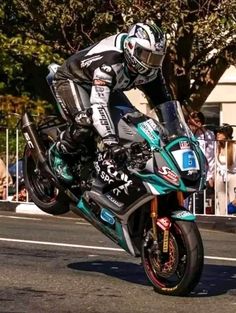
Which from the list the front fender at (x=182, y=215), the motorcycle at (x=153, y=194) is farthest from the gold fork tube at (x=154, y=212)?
the front fender at (x=182, y=215)

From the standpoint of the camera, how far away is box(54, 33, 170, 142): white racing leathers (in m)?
7.11

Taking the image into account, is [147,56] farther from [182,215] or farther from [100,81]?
[182,215]

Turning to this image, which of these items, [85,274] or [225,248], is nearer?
[85,274]

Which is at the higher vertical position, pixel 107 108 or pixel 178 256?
pixel 107 108

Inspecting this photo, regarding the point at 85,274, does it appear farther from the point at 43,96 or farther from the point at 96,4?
the point at 43,96

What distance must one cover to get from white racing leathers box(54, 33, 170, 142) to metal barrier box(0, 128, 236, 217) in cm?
586

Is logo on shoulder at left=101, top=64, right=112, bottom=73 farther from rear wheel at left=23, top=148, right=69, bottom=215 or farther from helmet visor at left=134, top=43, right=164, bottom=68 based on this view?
rear wheel at left=23, top=148, right=69, bottom=215

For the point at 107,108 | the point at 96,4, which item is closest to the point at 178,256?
the point at 107,108

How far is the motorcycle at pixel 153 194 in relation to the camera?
6.73m

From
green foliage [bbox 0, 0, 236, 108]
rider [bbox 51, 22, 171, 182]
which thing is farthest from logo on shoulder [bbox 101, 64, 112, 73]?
green foliage [bbox 0, 0, 236, 108]

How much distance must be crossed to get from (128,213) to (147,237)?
0.24 m

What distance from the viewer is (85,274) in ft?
25.9

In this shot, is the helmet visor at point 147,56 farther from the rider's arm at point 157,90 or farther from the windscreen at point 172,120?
the rider's arm at point 157,90

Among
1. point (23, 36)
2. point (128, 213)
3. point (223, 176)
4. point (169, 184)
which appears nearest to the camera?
point (169, 184)
